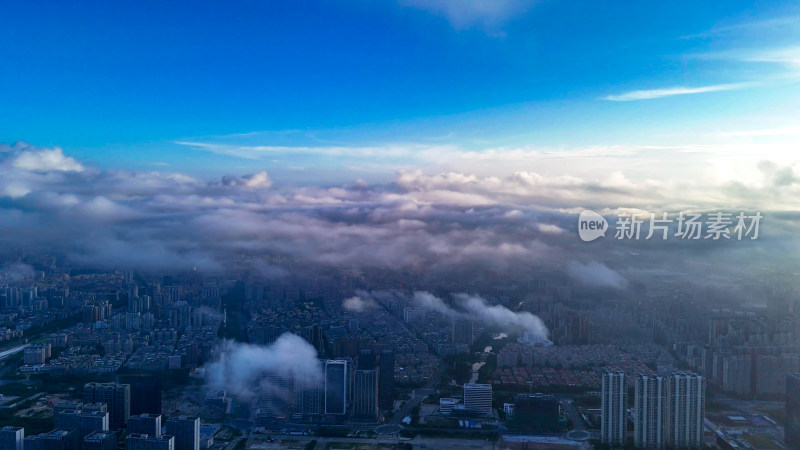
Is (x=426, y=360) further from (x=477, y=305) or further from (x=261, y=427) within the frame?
(x=261, y=427)

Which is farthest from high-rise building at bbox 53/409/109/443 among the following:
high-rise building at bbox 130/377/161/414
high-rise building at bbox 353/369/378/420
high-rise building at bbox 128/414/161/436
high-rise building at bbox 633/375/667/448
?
high-rise building at bbox 633/375/667/448

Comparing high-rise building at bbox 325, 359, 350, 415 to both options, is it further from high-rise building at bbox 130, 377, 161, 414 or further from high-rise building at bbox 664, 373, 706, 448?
high-rise building at bbox 664, 373, 706, 448

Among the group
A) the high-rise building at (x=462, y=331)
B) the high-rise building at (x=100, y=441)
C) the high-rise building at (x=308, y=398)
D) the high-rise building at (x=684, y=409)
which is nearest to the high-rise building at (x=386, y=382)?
the high-rise building at (x=308, y=398)

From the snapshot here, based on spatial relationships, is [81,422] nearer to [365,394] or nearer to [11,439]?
[11,439]

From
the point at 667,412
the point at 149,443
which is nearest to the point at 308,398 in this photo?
the point at 149,443

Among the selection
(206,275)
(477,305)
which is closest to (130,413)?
(206,275)

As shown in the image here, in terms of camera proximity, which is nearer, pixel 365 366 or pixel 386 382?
pixel 386 382
